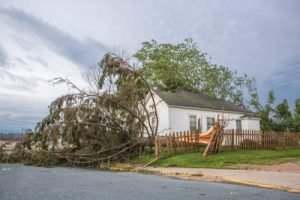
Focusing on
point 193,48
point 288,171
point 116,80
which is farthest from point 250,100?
point 288,171

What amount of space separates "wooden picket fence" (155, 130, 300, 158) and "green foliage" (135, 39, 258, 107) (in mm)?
16052

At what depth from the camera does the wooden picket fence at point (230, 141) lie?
18062mm

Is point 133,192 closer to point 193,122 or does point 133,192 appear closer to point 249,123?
point 193,122

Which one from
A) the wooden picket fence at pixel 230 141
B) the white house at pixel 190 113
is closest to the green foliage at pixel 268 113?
the white house at pixel 190 113

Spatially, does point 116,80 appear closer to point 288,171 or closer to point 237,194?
point 288,171

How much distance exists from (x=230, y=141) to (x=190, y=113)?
620 cm

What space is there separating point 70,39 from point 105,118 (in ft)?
15.4

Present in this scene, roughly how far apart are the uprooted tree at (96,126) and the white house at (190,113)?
2313mm

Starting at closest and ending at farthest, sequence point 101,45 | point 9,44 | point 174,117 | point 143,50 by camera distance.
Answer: point 9,44
point 101,45
point 174,117
point 143,50

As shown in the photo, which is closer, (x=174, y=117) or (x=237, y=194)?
(x=237, y=194)

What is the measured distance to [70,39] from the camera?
18.8 m

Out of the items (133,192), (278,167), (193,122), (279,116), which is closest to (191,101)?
(193,122)

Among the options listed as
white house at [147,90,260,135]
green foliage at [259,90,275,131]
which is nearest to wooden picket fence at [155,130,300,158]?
white house at [147,90,260,135]

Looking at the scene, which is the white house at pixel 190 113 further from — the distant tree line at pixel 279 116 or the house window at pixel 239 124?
the distant tree line at pixel 279 116
